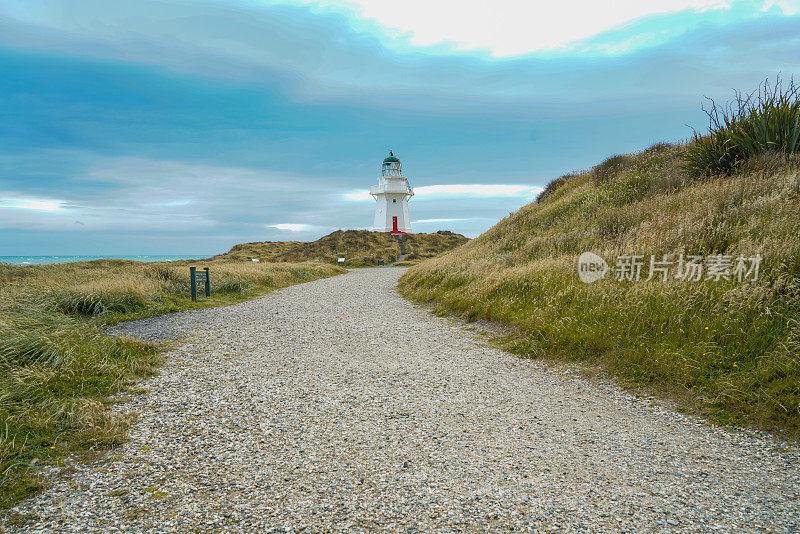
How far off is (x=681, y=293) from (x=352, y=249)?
47395 mm

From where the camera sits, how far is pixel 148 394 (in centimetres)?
625

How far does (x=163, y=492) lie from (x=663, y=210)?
14.4 meters

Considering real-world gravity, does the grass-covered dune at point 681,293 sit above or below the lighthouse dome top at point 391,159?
below

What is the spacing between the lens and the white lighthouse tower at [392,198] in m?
61.6

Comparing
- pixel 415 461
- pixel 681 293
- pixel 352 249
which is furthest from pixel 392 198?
pixel 415 461

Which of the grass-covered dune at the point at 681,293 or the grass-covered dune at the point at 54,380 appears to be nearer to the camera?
the grass-covered dune at the point at 54,380

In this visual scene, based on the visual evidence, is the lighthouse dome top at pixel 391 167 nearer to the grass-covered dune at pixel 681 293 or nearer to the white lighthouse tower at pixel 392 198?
the white lighthouse tower at pixel 392 198

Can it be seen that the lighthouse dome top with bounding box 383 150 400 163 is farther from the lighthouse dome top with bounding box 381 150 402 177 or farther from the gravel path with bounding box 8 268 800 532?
the gravel path with bounding box 8 268 800 532

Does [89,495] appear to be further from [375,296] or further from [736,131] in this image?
[736,131]

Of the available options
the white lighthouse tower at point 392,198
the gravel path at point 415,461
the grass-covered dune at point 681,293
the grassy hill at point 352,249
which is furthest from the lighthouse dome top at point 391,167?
the gravel path at point 415,461

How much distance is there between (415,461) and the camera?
4324 mm

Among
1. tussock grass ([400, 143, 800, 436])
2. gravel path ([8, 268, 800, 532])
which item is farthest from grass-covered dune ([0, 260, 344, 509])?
tussock grass ([400, 143, 800, 436])

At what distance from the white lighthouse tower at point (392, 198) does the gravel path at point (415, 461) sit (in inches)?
2186

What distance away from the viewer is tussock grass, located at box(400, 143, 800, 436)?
577cm
